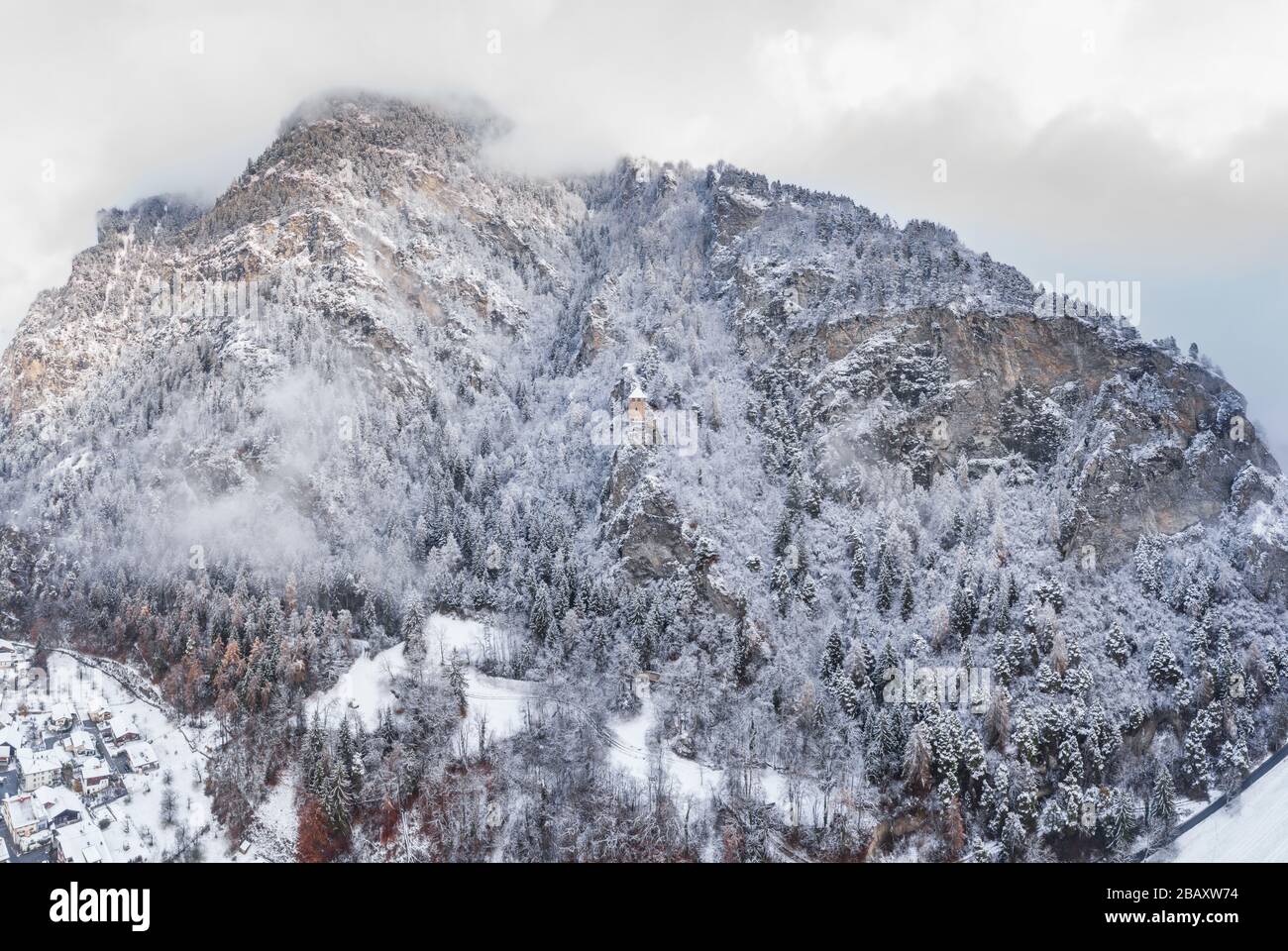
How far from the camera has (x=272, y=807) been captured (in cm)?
9862

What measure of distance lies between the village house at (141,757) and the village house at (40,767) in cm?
640

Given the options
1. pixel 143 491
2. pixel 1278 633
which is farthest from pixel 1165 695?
pixel 143 491

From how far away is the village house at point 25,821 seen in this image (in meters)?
88.4

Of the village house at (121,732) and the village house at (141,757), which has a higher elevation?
the village house at (121,732)

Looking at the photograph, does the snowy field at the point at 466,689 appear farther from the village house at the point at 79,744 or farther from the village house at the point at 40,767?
the village house at the point at 40,767

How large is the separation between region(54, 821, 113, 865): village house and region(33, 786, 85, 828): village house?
1.38 m

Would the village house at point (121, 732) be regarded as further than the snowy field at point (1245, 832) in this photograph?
Yes

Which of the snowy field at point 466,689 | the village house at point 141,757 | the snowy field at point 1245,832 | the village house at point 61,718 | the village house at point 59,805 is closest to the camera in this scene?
the village house at point 59,805

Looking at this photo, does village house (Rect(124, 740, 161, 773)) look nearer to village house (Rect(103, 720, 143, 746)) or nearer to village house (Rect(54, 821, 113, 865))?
village house (Rect(103, 720, 143, 746))

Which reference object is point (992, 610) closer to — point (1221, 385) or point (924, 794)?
point (924, 794)

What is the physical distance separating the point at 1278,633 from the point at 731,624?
7642 centimetres

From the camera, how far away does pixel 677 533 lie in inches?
5133

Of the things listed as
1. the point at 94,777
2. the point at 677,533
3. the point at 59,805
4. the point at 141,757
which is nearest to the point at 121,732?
the point at 141,757

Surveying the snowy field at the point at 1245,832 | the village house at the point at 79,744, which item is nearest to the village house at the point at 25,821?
the village house at the point at 79,744
